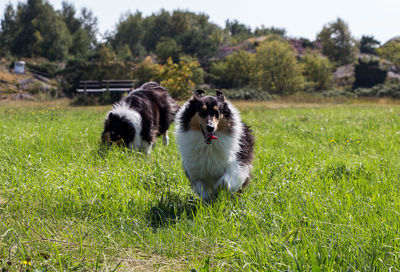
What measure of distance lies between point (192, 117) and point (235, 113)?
495mm

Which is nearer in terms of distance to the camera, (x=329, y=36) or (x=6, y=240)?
(x=6, y=240)

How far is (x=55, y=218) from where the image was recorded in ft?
10.5

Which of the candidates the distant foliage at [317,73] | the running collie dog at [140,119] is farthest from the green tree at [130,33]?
the running collie dog at [140,119]

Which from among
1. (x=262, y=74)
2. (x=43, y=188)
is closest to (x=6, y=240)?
(x=43, y=188)

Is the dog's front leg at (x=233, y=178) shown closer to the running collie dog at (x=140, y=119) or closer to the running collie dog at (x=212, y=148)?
the running collie dog at (x=212, y=148)

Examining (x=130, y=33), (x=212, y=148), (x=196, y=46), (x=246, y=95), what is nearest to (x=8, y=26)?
(x=130, y=33)

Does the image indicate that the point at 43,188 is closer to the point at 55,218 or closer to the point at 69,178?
the point at 69,178

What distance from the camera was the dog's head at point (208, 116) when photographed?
143 inches

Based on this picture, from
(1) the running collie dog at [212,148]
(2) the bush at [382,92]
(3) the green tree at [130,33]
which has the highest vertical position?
(3) the green tree at [130,33]

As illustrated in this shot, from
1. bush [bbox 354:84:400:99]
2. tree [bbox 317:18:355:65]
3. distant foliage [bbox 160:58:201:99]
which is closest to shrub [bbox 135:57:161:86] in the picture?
distant foliage [bbox 160:58:201:99]

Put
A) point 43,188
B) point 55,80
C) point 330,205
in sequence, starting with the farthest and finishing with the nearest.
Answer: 1. point 55,80
2. point 43,188
3. point 330,205

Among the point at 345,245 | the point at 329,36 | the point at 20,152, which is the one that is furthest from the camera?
the point at 329,36

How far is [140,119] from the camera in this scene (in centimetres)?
654

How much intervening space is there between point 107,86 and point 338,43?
33316 millimetres
